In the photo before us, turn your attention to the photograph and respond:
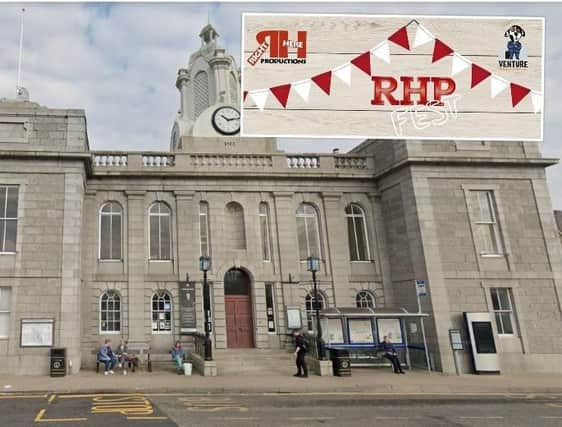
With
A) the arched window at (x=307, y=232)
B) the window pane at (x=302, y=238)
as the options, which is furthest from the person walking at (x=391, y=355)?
the window pane at (x=302, y=238)

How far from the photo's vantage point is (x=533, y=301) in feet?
68.5

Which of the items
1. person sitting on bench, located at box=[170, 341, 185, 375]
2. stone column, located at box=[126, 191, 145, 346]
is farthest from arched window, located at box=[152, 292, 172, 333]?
person sitting on bench, located at box=[170, 341, 185, 375]

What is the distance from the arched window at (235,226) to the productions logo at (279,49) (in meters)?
14.4

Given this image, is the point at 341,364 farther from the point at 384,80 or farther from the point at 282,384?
the point at 384,80

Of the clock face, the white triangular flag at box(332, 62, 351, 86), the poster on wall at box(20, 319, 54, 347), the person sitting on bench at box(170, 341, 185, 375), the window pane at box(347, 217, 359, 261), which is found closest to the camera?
the white triangular flag at box(332, 62, 351, 86)

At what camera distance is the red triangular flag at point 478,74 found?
930 centimetres

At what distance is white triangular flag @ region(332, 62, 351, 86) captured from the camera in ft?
30.0

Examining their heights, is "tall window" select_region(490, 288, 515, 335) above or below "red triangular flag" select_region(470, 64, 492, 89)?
below

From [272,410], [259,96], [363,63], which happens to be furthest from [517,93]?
[272,410]

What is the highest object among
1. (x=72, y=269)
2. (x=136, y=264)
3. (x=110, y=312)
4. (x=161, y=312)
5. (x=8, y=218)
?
(x=8, y=218)

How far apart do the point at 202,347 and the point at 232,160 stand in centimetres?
927

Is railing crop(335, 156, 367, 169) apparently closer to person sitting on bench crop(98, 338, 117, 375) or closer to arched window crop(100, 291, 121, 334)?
arched window crop(100, 291, 121, 334)

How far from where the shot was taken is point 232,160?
2359cm

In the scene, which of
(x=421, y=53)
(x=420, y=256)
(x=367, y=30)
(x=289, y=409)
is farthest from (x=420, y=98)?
(x=420, y=256)
